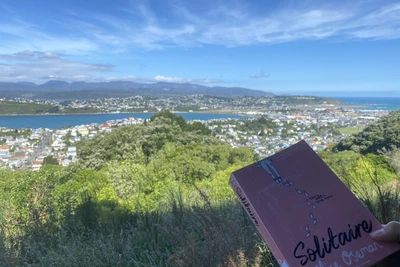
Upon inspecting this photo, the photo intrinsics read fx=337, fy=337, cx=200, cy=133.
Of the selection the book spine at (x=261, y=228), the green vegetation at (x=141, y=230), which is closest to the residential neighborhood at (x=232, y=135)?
the green vegetation at (x=141, y=230)

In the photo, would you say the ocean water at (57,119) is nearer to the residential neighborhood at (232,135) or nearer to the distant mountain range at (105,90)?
the residential neighborhood at (232,135)

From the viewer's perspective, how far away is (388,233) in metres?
1.00

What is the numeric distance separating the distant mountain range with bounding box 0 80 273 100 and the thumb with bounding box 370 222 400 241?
5968 centimetres

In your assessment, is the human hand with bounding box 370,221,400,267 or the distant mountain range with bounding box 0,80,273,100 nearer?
the human hand with bounding box 370,221,400,267

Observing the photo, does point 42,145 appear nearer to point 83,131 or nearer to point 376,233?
point 83,131

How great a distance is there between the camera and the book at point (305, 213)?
0.89 meters

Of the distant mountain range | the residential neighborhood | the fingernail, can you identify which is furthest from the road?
the distant mountain range

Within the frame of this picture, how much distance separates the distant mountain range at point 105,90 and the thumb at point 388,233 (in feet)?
196

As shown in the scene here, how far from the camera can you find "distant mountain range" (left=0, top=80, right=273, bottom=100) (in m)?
65.8

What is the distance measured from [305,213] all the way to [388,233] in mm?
275

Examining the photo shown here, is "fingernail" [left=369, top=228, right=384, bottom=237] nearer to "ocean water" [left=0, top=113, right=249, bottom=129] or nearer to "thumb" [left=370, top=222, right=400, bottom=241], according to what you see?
"thumb" [left=370, top=222, right=400, bottom=241]

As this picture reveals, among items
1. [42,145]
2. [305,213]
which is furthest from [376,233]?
[42,145]

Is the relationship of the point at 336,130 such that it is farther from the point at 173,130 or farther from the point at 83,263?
the point at 83,263

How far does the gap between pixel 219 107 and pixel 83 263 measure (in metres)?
53.0
